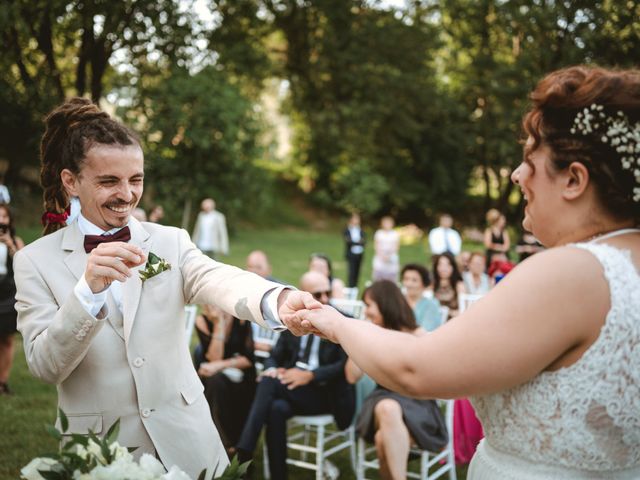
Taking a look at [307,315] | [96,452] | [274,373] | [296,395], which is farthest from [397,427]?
[96,452]

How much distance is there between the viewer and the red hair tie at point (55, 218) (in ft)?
7.79

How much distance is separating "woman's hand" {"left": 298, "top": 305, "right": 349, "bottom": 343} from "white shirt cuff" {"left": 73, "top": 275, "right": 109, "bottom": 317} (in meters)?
0.65

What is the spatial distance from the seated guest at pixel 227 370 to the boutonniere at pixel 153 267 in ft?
10.7

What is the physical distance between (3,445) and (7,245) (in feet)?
6.45

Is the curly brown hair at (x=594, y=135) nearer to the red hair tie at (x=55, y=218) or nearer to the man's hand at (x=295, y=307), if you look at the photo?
the man's hand at (x=295, y=307)

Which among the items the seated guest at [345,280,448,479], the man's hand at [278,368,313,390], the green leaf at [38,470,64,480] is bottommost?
the seated guest at [345,280,448,479]

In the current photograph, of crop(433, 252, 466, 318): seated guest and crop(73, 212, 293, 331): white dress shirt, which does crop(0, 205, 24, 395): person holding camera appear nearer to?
crop(73, 212, 293, 331): white dress shirt

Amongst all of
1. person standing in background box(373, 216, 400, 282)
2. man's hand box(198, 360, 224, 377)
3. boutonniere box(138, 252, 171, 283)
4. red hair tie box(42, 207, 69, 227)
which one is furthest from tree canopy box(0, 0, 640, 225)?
boutonniere box(138, 252, 171, 283)

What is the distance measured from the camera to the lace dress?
4.83 feet

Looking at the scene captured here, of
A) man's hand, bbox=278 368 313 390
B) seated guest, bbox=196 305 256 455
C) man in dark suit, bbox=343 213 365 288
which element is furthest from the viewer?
man in dark suit, bbox=343 213 365 288

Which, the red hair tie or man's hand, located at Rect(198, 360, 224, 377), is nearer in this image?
the red hair tie

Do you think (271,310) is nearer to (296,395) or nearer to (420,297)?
(296,395)

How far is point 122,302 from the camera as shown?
216 centimetres

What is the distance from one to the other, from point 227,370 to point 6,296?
92.9 inches
